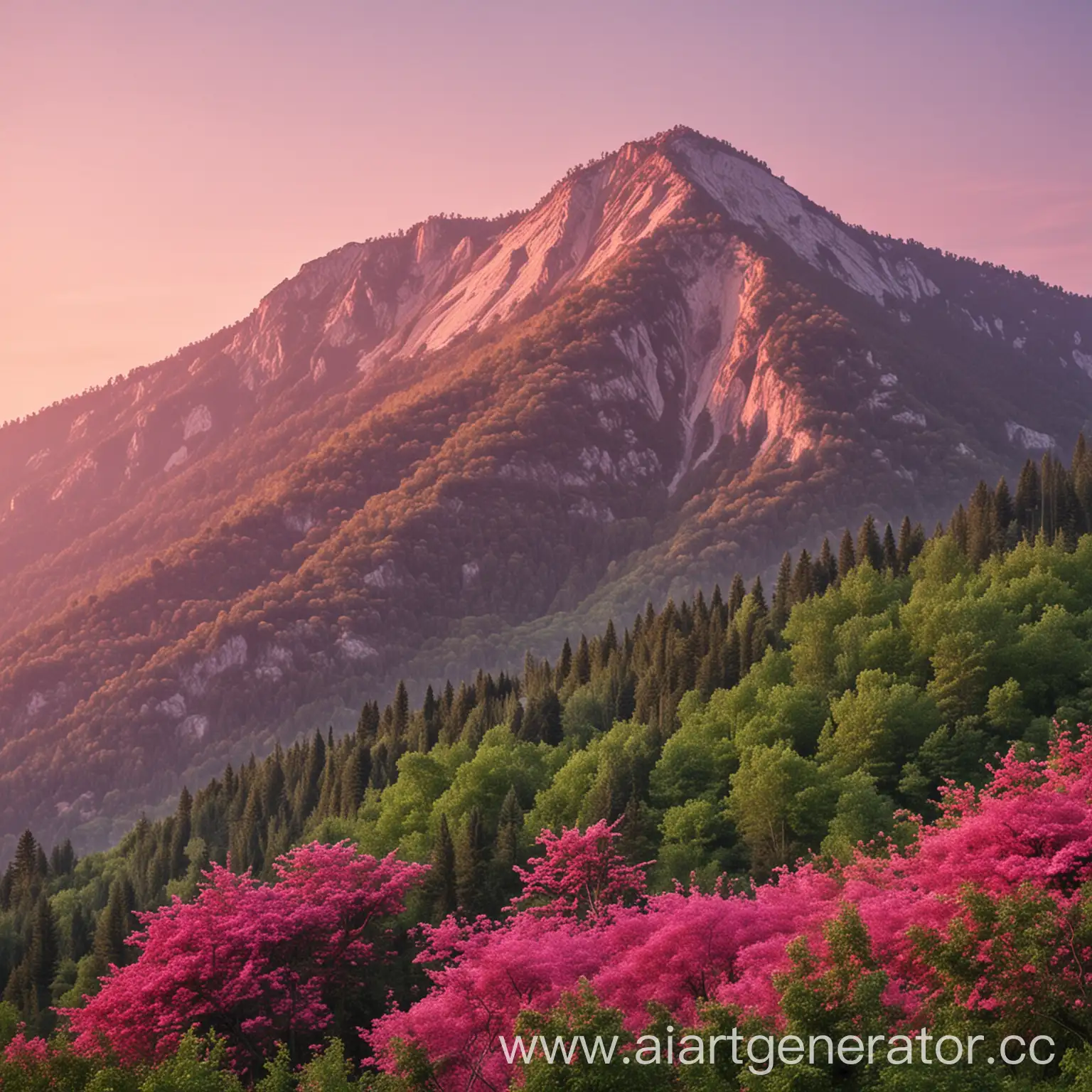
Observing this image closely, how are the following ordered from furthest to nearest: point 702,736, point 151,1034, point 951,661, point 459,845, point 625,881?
point 702,736 → point 951,661 → point 459,845 → point 625,881 → point 151,1034

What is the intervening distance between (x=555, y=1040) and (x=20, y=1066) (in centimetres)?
2471

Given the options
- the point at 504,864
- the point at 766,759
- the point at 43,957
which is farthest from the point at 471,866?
the point at 43,957

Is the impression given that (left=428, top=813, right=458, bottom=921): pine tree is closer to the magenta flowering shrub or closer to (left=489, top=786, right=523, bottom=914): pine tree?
(left=489, top=786, right=523, bottom=914): pine tree

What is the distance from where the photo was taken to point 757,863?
113 meters

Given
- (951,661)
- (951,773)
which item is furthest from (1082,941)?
(951,661)

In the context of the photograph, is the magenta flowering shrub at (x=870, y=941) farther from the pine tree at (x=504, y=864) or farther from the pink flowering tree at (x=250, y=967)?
the pine tree at (x=504, y=864)

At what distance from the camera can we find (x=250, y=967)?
89.2 metres

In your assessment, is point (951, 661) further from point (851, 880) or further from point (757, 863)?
point (851, 880)

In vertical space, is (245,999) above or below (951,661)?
below

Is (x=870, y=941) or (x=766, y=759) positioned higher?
(x=870, y=941)

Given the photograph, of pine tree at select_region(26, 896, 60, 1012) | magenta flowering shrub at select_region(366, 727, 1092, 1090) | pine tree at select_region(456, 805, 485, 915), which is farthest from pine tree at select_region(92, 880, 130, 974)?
magenta flowering shrub at select_region(366, 727, 1092, 1090)

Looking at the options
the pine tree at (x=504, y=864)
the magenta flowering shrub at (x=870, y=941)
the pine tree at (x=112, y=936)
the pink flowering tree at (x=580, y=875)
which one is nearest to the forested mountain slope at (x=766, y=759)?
the pine tree at (x=504, y=864)

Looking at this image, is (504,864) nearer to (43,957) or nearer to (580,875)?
(580,875)

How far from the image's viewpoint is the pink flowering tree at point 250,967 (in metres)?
88.6
